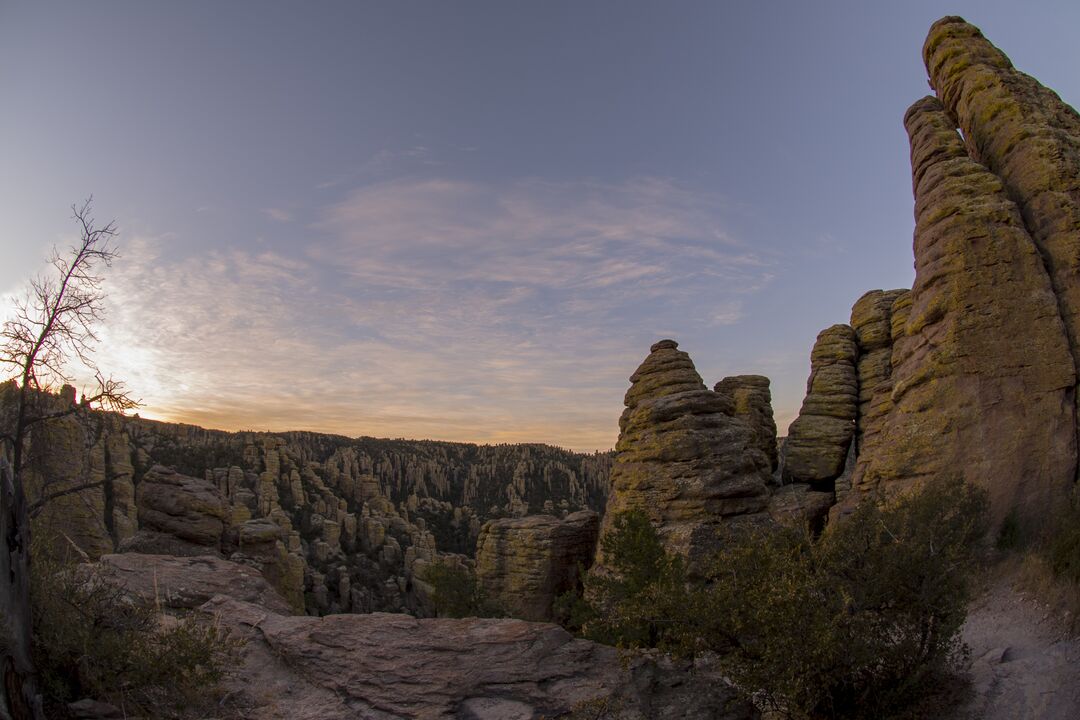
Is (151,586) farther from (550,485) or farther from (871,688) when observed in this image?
(550,485)

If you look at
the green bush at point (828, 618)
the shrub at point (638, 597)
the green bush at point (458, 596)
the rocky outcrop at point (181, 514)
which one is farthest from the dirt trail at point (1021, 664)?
the rocky outcrop at point (181, 514)

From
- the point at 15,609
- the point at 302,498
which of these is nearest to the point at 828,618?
the point at 15,609

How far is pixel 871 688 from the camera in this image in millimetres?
8242

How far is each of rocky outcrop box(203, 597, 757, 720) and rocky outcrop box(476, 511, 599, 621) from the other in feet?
83.5

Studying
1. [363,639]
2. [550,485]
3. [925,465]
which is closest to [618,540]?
[925,465]

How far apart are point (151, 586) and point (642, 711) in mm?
11004

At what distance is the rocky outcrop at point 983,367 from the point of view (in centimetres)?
1669

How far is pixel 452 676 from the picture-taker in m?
8.54

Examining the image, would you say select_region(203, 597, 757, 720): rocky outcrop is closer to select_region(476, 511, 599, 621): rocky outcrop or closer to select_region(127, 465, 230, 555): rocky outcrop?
select_region(127, 465, 230, 555): rocky outcrop

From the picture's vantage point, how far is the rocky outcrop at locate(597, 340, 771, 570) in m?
26.9

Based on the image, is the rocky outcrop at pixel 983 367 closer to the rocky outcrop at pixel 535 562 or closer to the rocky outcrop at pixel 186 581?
the rocky outcrop at pixel 535 562

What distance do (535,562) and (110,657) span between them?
29835mm

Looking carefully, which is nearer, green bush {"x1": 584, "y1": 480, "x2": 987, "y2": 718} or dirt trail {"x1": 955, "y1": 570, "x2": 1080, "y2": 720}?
green bush {"x1": 584, "y1": 480, "x2": 987, "y2": 718}

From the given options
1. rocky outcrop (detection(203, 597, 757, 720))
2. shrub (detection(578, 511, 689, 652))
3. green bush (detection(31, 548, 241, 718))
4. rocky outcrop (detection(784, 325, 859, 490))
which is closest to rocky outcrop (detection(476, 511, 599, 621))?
shrub (detection(578, 511, 689, 652))
